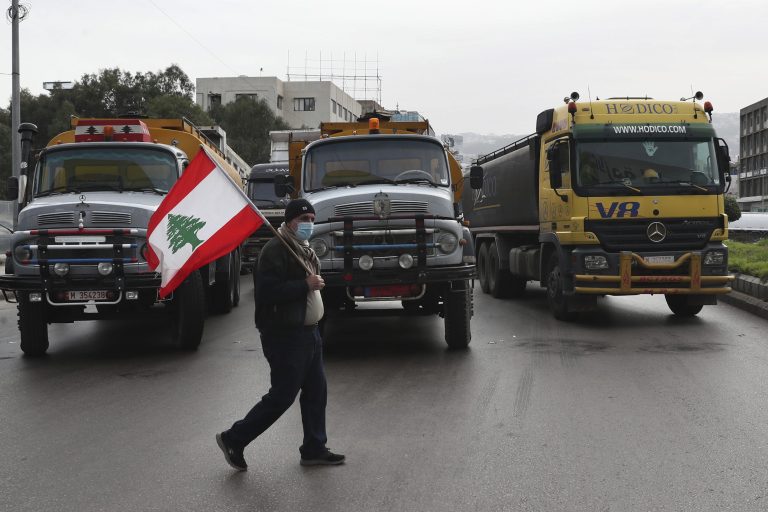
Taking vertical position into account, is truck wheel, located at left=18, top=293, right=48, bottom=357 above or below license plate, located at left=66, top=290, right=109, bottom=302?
below

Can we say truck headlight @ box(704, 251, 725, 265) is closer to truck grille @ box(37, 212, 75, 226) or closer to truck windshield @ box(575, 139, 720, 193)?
truck windshield @ box(575, 139, 720, 193)

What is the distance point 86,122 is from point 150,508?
8572 millimetres

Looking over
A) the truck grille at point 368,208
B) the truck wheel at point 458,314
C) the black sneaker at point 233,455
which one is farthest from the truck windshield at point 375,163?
the black sneaker at point 233,455

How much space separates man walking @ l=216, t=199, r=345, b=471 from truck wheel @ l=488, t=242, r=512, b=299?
12117 mm

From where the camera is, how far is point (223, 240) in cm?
604

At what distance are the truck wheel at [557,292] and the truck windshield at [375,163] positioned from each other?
307 centimetres

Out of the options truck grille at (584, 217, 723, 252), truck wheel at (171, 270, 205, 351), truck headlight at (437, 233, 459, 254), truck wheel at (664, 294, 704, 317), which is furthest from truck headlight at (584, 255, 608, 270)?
truck wheel at (171, 270, 205, 351)

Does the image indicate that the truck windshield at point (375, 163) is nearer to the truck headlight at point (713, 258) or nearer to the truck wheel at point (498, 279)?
the truck headlight at point (713, 258)

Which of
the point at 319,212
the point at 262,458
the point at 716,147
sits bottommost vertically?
the point at 262,458

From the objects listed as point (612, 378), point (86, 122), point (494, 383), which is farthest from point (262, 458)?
point (86, 122)

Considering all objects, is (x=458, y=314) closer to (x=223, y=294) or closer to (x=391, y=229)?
(x=391, y=229)

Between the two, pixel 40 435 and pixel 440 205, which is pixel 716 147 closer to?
pixel 440 205

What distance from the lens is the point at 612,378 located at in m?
8.86

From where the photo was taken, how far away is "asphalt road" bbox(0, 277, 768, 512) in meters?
5.20
